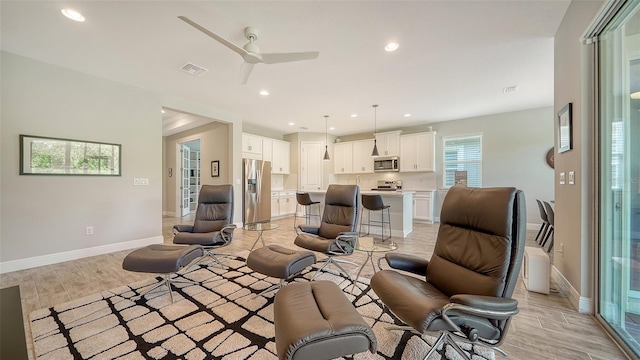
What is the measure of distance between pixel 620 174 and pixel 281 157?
6.53 m

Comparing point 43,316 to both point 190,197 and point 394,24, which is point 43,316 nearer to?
point 394,24

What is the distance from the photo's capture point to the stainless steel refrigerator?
5770 mm

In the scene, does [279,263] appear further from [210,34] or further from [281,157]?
[281,157]

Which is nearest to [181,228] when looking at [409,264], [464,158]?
[409,264]

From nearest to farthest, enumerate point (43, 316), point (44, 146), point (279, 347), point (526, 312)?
point (279, 347) < point (43, 316) < point (526, 312) < point (44, 146)

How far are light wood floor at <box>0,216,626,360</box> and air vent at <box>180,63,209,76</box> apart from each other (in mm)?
2670

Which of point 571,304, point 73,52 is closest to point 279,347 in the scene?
point 571,304

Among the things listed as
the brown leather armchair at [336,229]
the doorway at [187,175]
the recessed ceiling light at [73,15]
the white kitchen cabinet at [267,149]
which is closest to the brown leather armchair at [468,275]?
the brown leather armchair at [336,229]

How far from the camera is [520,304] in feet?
7.02

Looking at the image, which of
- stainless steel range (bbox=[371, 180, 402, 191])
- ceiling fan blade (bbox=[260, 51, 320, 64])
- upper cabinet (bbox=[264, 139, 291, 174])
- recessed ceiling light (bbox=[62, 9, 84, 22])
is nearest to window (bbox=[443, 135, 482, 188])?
stainless steel range (bbox=[371, 180, 402, 191])

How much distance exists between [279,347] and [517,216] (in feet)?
4.85

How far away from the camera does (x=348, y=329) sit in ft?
3.71

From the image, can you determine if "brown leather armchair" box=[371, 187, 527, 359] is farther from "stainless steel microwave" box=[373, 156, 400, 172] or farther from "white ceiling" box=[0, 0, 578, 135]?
"stainless steel microwave" box=[373, 156, 400, 172]

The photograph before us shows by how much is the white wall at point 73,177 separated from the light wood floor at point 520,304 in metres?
0.33
